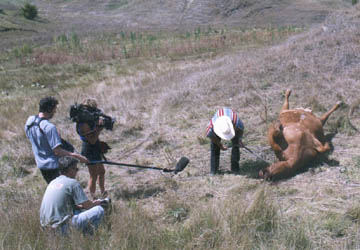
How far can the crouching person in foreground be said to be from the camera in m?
3.36

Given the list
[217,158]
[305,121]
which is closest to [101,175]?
[217,158]

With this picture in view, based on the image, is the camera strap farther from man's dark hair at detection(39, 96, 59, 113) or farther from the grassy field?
the grassy field

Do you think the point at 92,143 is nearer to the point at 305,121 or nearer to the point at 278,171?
the point at 278,171

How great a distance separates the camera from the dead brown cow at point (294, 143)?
14.4 feet

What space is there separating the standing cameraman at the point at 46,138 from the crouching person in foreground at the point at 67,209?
0.44 metres

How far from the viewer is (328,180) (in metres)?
4.29

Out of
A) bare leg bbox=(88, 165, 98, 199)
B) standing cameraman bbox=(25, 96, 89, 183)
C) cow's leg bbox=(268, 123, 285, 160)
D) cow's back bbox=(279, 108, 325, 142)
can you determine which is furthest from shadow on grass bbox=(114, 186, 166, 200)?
cow's back bbox=(279, 108, 325, 142)

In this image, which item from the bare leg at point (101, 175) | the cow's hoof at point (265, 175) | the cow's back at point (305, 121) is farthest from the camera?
the cow's back at point (305, 121)

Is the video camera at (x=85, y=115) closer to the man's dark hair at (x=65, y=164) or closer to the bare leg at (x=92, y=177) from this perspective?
the bare leg at (x=92, y=177)

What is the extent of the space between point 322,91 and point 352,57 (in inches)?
65.8

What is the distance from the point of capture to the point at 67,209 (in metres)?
3.44

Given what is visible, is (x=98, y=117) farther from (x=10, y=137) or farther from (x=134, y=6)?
(x=134, y=6)

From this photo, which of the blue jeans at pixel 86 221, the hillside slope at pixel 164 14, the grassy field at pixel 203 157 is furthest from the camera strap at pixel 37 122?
the hillside slope at pixel 164 14

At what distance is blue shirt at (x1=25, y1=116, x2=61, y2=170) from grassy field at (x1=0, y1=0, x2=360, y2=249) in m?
0.47
